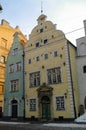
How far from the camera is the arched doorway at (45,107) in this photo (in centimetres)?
2298

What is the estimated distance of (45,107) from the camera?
2338cm

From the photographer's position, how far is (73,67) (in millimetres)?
22969

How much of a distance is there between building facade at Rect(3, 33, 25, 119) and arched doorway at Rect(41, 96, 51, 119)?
320 centimetres

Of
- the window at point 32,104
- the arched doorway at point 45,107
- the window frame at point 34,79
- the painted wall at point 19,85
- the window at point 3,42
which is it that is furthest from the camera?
the window at point 3,42

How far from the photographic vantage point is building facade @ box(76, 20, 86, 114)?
21.9 metres

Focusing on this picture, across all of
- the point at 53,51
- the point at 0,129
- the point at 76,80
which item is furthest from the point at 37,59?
the point at 0,129

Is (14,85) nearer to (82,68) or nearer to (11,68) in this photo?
(11,68)

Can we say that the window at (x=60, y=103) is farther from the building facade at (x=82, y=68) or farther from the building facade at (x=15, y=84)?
the building facade at (x=15, y=84)

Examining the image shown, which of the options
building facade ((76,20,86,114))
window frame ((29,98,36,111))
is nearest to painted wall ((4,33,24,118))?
window frame ((29,98,36,111))

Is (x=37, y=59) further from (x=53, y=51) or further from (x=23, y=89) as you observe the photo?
(x=23, y=89)

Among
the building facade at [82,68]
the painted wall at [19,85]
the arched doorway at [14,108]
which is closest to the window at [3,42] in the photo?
the painted wall at [19,85]

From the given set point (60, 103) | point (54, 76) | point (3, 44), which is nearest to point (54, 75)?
point (54, 76)

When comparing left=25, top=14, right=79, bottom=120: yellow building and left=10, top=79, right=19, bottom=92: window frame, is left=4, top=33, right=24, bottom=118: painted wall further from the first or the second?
left=25, top=14, right=79, bottom=120: yellow building

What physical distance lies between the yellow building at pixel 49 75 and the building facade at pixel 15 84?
0.98m
